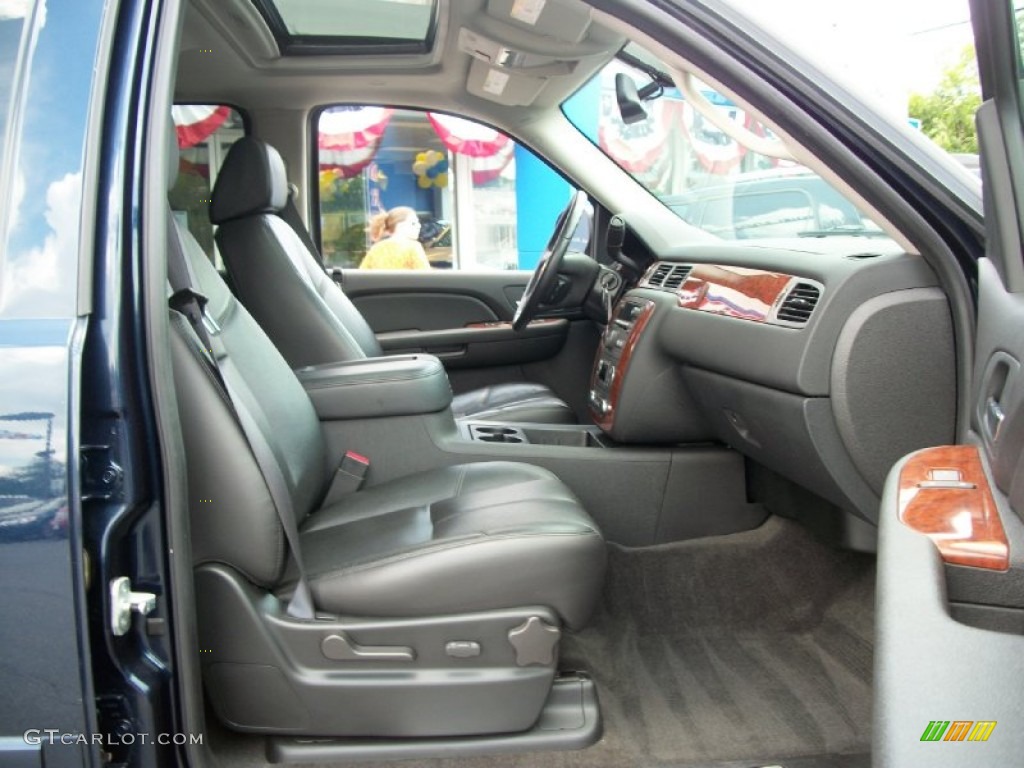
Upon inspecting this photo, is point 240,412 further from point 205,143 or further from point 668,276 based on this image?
point 205,143

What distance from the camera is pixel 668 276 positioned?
2.33 metres

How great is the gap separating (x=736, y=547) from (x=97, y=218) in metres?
1.65

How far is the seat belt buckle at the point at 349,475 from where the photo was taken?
6.89ft

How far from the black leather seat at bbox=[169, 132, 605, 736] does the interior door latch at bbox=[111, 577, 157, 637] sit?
248 mm

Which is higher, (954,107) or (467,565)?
(954,107)

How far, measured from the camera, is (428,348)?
3.45 m

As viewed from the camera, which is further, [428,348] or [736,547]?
[428,348]

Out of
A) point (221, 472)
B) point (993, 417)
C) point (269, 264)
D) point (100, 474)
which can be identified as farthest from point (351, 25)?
point (993, 417)

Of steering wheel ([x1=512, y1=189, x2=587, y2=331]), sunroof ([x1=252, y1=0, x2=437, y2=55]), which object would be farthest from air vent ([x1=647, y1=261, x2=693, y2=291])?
sunroof ([x1=252, y1=0, x2=437, y2=55])

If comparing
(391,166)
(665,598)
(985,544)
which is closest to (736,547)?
(665,598)

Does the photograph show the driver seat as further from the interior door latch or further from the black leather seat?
the interior door latch

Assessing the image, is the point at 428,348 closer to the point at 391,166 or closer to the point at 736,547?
the point at 391,166

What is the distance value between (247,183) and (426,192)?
2.36 metres

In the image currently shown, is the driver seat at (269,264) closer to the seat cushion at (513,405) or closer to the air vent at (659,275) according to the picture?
the seat cushion at (513,405)
